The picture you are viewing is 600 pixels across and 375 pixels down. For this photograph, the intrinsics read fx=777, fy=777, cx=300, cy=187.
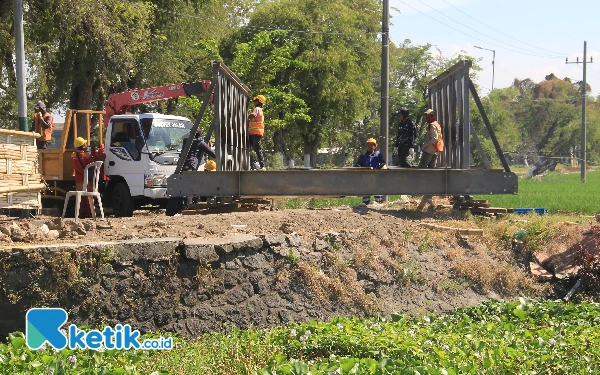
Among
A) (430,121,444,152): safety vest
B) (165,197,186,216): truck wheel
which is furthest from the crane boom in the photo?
(430,121,444,152): safety vest

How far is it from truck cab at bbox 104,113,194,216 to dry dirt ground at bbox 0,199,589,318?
15.8 ft

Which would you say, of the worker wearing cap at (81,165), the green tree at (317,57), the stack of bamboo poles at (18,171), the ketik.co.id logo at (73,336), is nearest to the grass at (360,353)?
Result: the ketik.co.id logo at (73,336)

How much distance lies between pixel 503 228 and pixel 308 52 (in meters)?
27.9

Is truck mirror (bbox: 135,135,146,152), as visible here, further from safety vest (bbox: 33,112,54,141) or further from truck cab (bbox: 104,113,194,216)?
safety vest (bbox: 33,112,54,141)

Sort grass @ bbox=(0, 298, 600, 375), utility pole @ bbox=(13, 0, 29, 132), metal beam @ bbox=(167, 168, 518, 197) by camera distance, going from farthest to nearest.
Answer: utility pole @ bbox=(13, 0, 29, 132)
metal beam @ bbox=(167, 168, 518, 197)
grass @ bbox=(0, 298, 600, 375)

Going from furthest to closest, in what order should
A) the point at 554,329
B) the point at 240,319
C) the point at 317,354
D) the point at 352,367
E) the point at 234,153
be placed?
the point at 234,153
the point at 240,319
the point at 554,329
the point at 317,354
the point at 352,367

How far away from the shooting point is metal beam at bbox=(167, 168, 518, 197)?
13633 mm

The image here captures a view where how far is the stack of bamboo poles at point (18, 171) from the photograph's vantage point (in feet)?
44.4

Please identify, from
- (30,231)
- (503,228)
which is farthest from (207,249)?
(503,228)

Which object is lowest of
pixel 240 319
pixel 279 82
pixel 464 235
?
pixel 240 319

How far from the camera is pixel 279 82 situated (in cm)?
4094

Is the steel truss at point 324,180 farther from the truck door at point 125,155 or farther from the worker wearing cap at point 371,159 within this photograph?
the truck door at point 125,155

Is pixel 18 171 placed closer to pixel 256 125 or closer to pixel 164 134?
pixel 164 134

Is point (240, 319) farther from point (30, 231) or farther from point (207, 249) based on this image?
point (30, 231)
